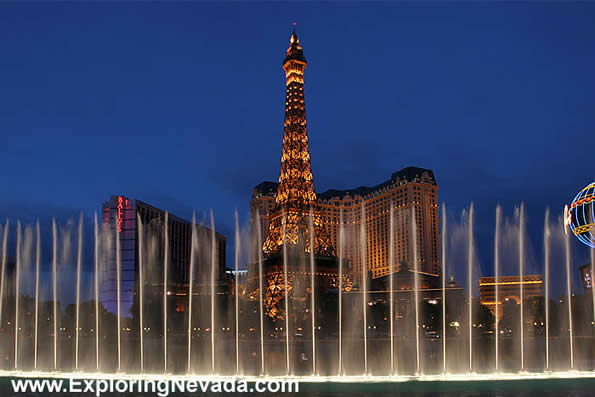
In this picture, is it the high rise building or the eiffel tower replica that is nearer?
the eiffel tower replica

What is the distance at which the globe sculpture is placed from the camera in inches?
1512

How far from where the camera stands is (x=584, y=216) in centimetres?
3903

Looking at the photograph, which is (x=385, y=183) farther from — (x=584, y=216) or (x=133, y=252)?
(x=584, y=216)

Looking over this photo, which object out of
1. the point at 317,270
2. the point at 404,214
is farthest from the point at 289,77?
the point at 404,214

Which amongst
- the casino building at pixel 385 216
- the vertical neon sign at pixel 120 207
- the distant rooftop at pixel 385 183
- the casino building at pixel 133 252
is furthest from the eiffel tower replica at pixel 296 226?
the distant rooftop at pixel 385 183

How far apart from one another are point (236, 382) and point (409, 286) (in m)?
80.2

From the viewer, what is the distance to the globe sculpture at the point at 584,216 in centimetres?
3841

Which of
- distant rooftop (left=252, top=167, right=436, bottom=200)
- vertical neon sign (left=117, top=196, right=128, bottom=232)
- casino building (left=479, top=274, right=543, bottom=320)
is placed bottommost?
casino building (left=479, top=274, right=543, bottom=320)

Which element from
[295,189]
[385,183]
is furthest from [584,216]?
[385,183]

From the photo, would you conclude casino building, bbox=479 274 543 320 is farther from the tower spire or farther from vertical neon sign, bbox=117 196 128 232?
vertical neon sign, bbox=117 196 128 232

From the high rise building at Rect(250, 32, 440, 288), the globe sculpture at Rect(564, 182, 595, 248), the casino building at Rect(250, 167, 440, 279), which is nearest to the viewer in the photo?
the globe sculpture at Rect(564, 182, 595, 248)

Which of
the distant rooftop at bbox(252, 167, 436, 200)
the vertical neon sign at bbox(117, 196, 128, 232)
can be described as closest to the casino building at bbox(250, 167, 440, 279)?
the distant rooftop at bbox(252, 167, 436, 200)

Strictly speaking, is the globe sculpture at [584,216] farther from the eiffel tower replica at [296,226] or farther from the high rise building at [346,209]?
the eiffel tower replica at [296,226]

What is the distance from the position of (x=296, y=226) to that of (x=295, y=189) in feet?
18.8
